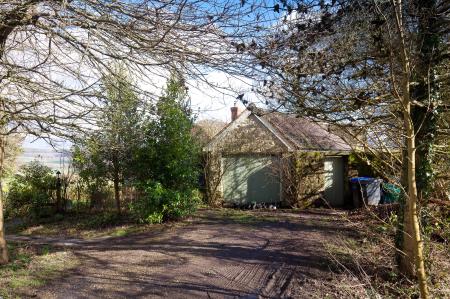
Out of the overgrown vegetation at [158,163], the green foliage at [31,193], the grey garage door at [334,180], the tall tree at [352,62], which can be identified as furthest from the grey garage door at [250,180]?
the tall tree at [352,62]

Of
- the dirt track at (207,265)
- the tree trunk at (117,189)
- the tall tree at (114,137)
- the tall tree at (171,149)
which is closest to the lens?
the dirt track at (207,265)

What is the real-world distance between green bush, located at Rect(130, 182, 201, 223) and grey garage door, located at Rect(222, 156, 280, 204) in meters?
5.00

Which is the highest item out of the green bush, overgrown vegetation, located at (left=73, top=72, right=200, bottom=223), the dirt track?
overgrown vegetation, located at (left=73, top=72, right=200, bottom=223)

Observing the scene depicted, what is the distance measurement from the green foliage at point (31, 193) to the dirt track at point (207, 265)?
5.50 meters

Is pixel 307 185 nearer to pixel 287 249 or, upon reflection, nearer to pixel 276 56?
pixel 287 249

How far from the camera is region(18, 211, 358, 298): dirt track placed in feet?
19.1

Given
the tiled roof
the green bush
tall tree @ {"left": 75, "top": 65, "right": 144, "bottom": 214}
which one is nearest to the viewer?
tall tree @ {"left": 75, "top": 65, "right": 144, "bottom": 214}

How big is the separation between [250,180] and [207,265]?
33.5ft

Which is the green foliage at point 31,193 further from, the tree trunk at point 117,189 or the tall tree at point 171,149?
the tall tree at point 171,149

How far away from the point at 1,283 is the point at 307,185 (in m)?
12.8

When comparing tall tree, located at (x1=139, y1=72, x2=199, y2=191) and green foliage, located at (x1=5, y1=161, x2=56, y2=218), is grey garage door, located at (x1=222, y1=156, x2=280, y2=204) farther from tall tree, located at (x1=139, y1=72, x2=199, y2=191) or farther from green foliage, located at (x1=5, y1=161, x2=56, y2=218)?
green foliage, located at (x1=5, y1=161, x2=56, y2=218)

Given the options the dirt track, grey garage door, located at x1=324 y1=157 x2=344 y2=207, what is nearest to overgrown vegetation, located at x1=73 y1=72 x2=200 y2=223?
the dirt track

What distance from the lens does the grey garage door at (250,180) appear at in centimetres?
1711

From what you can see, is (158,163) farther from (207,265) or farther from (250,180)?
(250,180)
